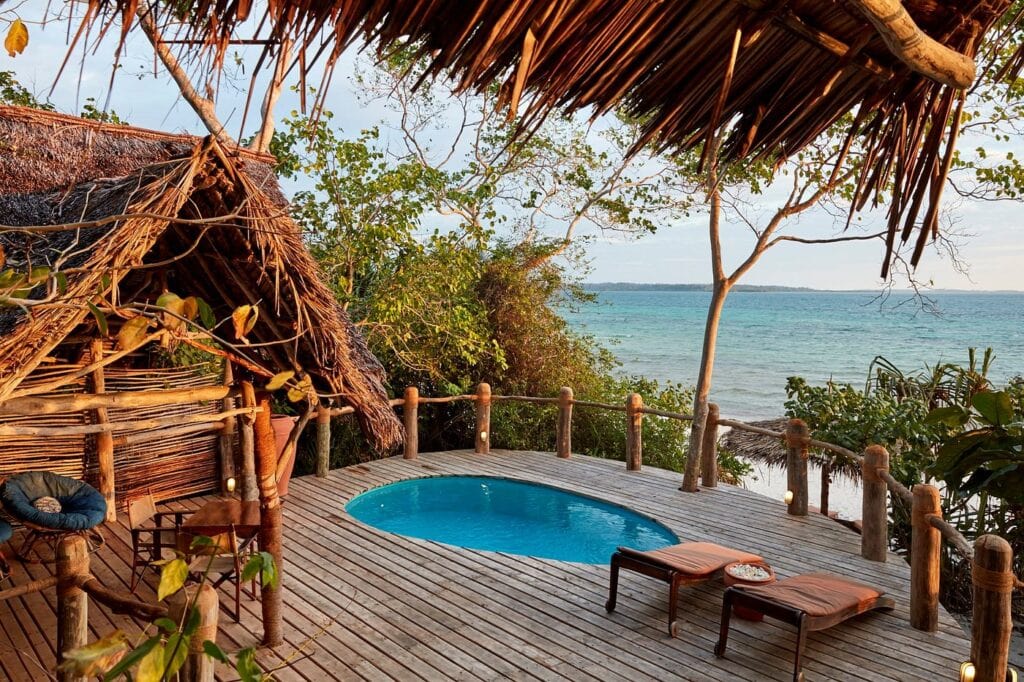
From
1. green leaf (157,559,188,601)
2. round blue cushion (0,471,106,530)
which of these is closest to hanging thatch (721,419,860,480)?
round blue cushion (0,471,106,530)

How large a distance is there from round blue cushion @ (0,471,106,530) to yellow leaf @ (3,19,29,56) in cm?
425

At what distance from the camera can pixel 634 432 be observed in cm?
830

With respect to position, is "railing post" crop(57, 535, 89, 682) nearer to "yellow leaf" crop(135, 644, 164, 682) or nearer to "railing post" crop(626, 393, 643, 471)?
"yellow leaf" crop(135, 644, 164, 682)

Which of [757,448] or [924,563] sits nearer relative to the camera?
[924,563]

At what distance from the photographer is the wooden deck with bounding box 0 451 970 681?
4066 mm

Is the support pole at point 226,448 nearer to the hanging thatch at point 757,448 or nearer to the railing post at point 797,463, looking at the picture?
the railing post at point 797,463

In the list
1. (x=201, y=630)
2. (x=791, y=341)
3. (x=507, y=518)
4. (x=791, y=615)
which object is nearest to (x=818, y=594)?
(x=791, y=615)

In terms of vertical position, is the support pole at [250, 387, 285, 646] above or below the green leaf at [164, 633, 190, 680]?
below

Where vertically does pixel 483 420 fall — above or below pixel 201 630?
below

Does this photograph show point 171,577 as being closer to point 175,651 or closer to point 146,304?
point 175,651

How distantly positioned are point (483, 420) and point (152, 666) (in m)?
7.66

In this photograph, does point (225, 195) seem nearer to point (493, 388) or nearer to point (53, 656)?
point (53, 656)

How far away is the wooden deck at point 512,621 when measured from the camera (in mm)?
4066

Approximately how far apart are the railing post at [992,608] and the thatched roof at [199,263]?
130 inches
